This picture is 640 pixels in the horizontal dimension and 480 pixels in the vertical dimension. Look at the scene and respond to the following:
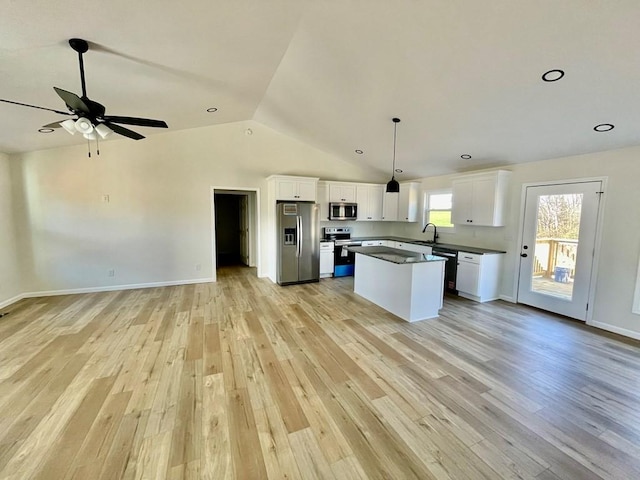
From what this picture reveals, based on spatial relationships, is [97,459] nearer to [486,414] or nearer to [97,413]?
[97,413]

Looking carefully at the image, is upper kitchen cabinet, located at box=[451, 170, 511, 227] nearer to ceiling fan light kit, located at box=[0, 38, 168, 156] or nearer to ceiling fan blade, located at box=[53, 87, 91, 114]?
ceiling fan light kit, located at box=[0, 38, 168, 156]

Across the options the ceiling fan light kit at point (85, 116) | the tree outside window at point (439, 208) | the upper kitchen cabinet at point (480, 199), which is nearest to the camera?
the ceiling fan light kit at point (85, 116)

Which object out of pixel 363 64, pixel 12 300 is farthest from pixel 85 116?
pixel 12 300

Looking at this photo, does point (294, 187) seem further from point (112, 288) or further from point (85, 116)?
point (112, 288)

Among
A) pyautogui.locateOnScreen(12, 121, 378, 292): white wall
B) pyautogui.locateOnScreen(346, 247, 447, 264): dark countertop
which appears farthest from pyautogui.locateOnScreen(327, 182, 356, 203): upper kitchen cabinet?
pyautogui.locateOnScreen(346, 247, 447, 264): dark countertop

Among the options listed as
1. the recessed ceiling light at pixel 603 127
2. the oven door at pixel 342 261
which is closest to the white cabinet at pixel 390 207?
the oven door at pixel 342 261

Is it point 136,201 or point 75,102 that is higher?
point 75,102

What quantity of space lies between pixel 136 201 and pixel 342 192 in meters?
4.35

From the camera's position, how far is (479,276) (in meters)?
4.65

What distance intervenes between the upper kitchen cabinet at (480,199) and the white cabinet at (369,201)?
1948 millimetres

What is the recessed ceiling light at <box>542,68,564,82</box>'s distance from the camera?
2.45m

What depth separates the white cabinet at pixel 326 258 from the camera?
6.23m

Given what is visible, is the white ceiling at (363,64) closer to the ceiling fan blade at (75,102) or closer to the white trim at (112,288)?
the ceiling fan blade at (75,102)

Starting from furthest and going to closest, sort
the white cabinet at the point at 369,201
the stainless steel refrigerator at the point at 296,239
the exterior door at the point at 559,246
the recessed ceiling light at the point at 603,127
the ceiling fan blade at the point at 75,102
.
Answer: the white cabinet at the point at 369,201 < the stainless steel refrigerator at the point at 296,239 < the exterior door at the point at 559,246 < the recessed ceiling light at the point at 603,127 < the ceiling fan blade at the point at 75,102
